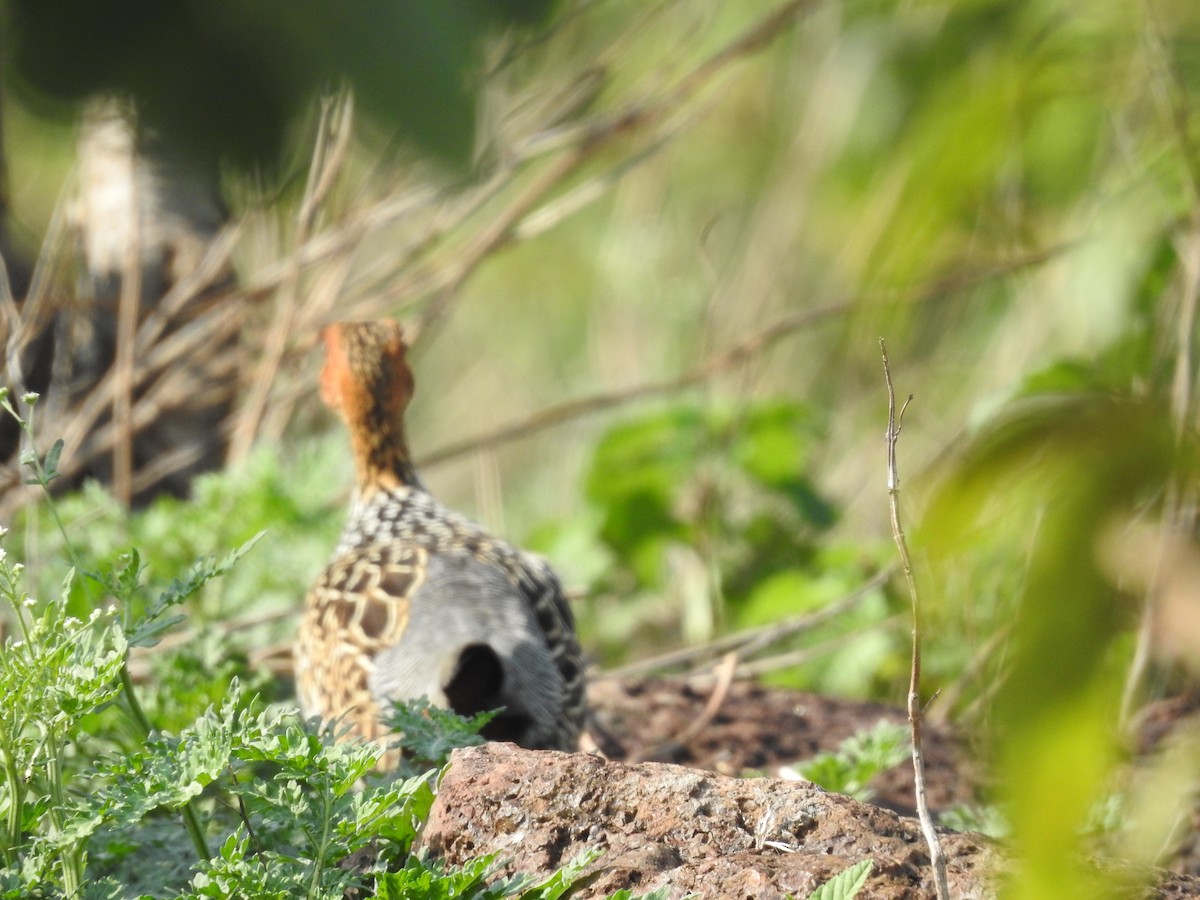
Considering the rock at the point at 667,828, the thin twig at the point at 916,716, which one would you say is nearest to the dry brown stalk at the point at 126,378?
the rock at the point at 667,828

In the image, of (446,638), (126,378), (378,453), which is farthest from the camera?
(126,378)

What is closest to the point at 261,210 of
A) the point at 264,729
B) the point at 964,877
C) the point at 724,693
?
the point at 264,729

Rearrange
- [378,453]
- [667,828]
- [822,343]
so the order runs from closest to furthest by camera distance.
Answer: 1. [667,828]
2. [378,453]
3. [822,343]

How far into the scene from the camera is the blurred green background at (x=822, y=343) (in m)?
1.13

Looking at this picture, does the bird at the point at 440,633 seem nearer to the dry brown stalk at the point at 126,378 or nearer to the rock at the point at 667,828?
the rock at the point at 667,828

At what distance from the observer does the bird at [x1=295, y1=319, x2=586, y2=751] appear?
13.4ft

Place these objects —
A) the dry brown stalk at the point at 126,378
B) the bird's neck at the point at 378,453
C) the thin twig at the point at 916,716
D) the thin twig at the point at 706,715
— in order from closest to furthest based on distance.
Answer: the thin twig at the point at 916,716 → the thin twig at the point at 706,715 → the bird's neck at the point at 378,453 → the dry brown stalk at the point at 126,378

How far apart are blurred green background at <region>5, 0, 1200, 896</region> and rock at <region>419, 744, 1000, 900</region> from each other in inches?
15.3

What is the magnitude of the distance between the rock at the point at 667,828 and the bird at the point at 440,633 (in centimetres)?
102

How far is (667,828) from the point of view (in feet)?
8.66

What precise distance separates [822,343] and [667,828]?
8.12 m

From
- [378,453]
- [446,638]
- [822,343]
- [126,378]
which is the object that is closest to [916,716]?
[446,638]

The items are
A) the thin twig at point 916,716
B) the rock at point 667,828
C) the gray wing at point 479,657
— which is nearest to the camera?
the thin twig at point 916,716

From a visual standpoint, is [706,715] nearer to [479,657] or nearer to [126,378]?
[479,657]
